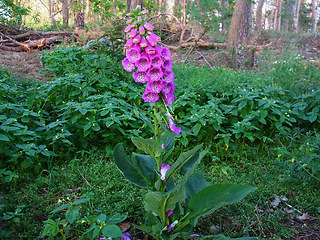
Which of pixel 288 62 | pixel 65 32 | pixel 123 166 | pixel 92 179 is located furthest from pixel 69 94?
pixel 65 32

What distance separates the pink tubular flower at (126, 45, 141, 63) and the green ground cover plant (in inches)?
11.3

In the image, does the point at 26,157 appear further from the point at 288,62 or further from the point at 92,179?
the point at 288,62

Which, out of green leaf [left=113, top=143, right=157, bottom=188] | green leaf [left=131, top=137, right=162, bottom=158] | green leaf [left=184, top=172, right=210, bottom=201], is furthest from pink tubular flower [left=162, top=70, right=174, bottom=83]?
green leaf [left=184, top=172, right=210, bottom=201]

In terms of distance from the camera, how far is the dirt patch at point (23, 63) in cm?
527

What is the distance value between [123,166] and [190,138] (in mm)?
1923

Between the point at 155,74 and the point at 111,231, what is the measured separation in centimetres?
95

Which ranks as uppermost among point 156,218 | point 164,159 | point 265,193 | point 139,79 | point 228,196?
point 139,79

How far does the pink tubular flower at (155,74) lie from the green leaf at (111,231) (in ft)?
2.94

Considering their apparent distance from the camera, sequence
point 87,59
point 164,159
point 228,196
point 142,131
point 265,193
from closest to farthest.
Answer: point 228,196, point 164,159, point 265,193, point 142,131, point 87,59

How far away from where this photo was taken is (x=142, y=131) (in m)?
3.43

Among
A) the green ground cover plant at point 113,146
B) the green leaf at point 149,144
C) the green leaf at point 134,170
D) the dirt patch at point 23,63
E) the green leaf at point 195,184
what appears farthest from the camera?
the dirt patch at point 23,63

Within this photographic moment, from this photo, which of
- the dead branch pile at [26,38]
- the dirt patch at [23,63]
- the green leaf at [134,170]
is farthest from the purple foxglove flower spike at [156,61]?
the dead branch pile at [26,38]

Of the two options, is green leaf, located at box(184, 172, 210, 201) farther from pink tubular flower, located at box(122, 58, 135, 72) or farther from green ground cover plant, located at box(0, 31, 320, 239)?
pink tubular flower, located at box(122, 58, 135, 72)

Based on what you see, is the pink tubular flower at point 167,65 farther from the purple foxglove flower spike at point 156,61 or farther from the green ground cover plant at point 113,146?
the green ground cover plant at point 113,146
